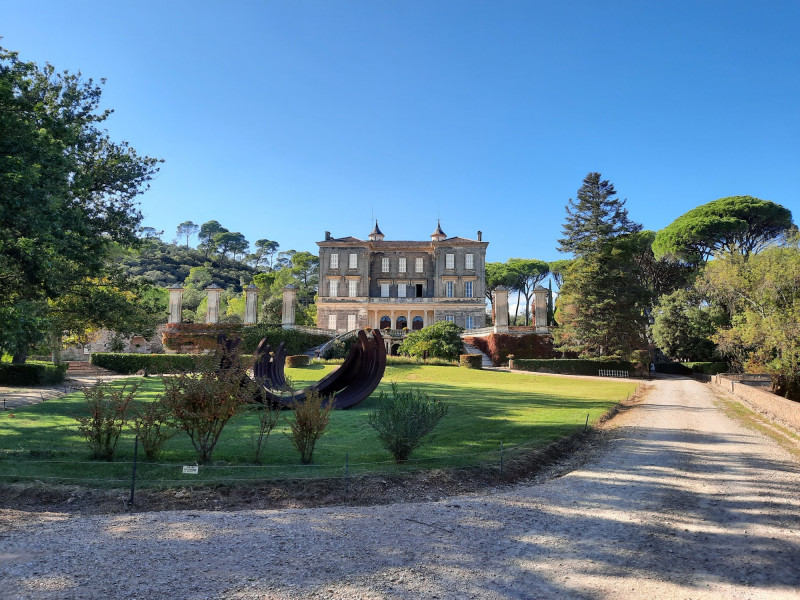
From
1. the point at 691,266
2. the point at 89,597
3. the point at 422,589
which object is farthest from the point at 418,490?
the point at 691,266

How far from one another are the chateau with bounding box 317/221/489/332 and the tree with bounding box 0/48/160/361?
105 ft

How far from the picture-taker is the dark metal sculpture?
15086 millimetres

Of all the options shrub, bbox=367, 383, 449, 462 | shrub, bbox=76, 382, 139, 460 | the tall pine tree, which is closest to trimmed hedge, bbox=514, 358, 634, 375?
the tall pine tree

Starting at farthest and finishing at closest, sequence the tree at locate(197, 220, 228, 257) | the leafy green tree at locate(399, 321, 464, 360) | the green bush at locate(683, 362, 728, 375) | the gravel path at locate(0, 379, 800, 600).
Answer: the tree at locate(197, 220, 228, 257), the green bush at locate(683, 362, 728, 375), the leafy green tree at locate(399, 321, 464, 360), the gravel path at locate(0, 379, 800, 600)

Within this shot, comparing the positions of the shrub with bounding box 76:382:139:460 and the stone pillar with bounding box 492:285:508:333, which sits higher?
the stone pillar with bounding box 492:285:508:333

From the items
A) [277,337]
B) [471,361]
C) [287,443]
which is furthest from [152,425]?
[277,337]

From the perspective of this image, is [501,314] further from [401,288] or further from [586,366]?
[401,288]

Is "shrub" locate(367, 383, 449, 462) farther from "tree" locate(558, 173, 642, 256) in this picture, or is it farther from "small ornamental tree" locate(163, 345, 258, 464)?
"tree" locate(558, 173, 642, 256)

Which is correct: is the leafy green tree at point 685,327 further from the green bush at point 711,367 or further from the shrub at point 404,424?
the shrub at point 404,424

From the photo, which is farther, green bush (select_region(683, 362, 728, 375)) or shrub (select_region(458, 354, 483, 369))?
green bush (select_region(683, 362, 728, 375))

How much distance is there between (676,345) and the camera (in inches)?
1495

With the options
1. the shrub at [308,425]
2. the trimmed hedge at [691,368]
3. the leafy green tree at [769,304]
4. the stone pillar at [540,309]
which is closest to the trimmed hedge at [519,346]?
the stone pillar at [540,309]

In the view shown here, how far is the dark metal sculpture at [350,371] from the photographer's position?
1509cm

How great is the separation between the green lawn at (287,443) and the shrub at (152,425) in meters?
0.31
